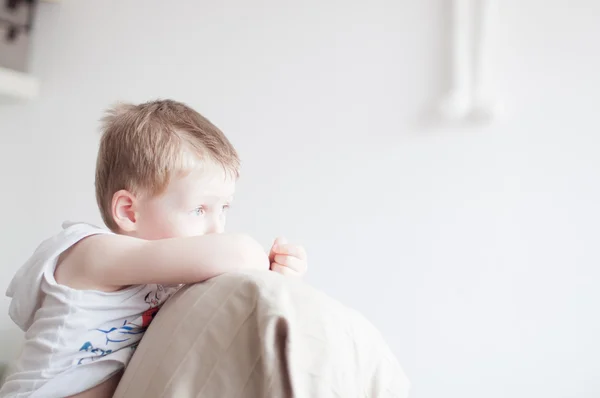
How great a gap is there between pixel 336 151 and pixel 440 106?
245 millimetres

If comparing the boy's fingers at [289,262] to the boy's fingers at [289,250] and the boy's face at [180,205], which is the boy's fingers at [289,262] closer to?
the boy's fingers at [289,250]

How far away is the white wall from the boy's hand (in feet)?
1.45

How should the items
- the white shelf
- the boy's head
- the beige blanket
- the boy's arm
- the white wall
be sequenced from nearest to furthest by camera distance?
the beige blanket < the boy's arm < the boy's head < the white wall < the white shelf

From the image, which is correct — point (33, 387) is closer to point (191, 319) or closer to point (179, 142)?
point (191, 319)

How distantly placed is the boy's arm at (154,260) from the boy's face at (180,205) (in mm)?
92

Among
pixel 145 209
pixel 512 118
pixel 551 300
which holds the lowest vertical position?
pixel 551 300

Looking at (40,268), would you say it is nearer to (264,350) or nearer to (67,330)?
(67,330)

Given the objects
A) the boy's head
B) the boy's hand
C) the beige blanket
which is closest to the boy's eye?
the boy's head

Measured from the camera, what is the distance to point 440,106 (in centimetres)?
128

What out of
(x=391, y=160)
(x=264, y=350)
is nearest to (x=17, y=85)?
(x=391, y=160)

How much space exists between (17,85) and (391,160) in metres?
0.94

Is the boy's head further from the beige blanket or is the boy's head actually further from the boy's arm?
the beige blanket

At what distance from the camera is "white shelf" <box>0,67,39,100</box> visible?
1.51 m

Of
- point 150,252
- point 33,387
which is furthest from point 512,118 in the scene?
point 33,387
